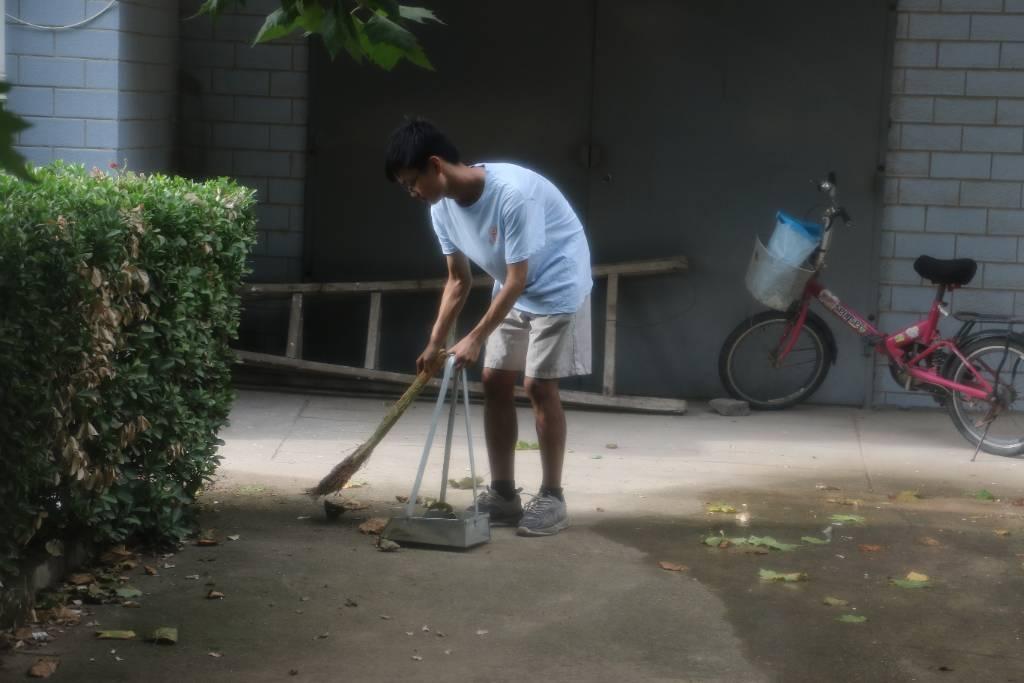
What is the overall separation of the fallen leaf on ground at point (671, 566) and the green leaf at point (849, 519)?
A: 1.15 m

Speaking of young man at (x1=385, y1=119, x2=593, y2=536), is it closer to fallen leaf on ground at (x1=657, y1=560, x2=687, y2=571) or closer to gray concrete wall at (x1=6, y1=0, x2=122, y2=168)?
fallen leaf on ground at (x1=657, y1=560, x2=687, y2=571)

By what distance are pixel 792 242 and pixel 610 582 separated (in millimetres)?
3835

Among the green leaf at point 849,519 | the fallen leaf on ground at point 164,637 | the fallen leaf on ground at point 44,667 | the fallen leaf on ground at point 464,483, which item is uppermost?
the green leaf at point 849,519

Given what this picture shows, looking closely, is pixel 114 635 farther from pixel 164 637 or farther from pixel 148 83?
pixel 148 83

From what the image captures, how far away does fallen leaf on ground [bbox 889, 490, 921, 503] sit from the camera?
7156 mm

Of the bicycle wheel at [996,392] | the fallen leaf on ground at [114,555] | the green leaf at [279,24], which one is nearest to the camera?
the green leaf at [279,24]

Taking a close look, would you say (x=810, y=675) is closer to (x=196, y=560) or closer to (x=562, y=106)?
(x=196, y=560)

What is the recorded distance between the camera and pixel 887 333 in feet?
30.8

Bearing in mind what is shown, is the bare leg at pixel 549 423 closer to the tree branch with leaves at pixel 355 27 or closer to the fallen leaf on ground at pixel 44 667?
the fallen leaf on ground at pixel 44 667

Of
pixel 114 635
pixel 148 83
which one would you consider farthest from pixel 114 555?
pixel 148 83

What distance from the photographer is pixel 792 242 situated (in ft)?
Answer: 29.1

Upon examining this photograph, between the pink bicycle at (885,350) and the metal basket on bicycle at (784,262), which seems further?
the metal basket on bicycle at (784,262)

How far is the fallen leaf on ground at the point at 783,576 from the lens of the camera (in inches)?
226

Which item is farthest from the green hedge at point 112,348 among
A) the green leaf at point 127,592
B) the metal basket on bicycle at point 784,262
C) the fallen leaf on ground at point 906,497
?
the metal basket on bicycle at point 784,262
